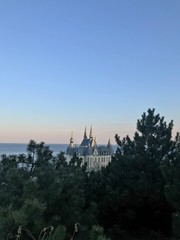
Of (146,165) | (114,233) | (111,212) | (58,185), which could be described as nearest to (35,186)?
(58,185)

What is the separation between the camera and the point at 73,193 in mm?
9195

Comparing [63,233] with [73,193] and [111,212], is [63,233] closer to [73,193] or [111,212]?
[73,193]

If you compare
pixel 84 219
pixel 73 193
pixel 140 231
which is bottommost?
pixel 140 231

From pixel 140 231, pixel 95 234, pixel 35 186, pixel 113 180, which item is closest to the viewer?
pixel 95 234

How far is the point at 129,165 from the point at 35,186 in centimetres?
1141

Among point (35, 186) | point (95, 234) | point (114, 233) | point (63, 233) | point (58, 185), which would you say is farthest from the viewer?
point (114, 233)

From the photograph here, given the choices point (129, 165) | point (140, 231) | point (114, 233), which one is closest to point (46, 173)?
point (114, 233)

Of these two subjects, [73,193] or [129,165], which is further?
[129,165]

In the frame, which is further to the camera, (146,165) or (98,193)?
(146,165)

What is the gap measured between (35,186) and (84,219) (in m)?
3.23

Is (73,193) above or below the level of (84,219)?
above

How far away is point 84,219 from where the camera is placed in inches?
384

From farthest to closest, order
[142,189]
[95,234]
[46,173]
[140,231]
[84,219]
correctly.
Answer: [142,189]
[140,231]
[84,219]
[46,173]
[95,234]

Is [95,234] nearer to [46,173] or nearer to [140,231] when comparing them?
[46,173]
